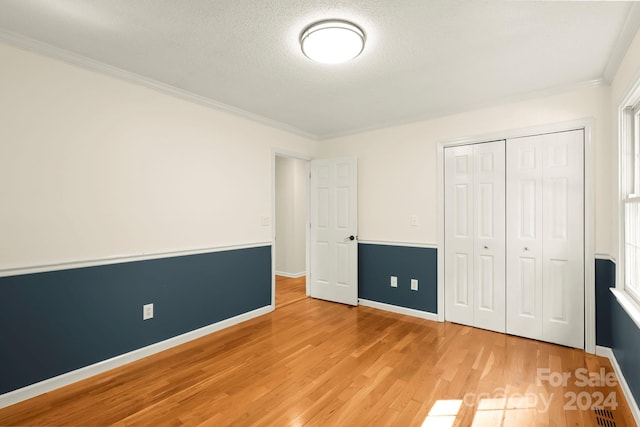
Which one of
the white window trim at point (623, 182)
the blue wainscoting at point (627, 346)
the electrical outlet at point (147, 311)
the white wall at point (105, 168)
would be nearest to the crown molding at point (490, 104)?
the white window trim at point (623, 182)

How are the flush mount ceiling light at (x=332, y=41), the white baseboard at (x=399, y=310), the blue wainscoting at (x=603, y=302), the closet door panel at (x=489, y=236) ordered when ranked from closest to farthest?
the flush mount ceiling light at (x=332, y=41)
the blue wainscoting at (x=603, y=302)
the closet door panel at (x=489, y=236)
the white baseboard at (x=399, y=310)

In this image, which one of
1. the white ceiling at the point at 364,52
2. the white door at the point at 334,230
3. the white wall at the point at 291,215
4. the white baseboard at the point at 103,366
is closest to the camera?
the white ceiling at the point at 364,52

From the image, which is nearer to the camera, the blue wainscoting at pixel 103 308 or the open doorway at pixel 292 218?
the blue wainscoting at pixel 103 308

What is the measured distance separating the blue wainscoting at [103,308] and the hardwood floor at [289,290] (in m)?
0.97

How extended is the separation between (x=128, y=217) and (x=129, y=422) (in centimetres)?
153

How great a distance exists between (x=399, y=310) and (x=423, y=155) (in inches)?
77.2

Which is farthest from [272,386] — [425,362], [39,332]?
[39,332]

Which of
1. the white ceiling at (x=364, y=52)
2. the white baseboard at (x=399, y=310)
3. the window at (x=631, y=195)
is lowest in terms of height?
the white baseboard at (x=399, y=310)

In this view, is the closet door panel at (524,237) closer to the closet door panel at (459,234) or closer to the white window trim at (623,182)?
the closet door panel at (459,234)

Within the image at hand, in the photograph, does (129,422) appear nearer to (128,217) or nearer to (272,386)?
(272,386)

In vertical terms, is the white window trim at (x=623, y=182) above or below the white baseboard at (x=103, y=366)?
above

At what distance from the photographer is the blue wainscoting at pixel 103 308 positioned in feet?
6.75

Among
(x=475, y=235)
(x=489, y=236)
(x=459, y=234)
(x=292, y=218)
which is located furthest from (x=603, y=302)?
(x=292, y=218)

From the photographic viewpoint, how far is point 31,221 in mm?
2129
